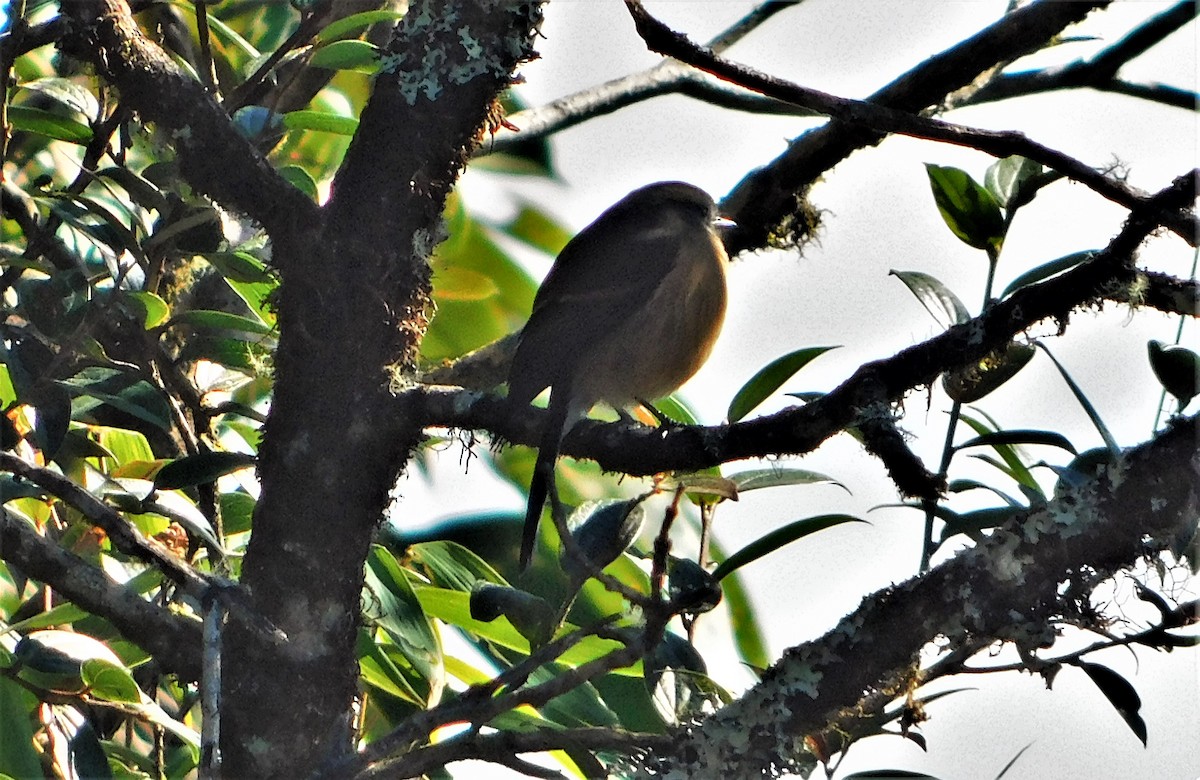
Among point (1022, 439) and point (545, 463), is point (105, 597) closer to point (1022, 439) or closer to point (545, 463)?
point (545, 463)

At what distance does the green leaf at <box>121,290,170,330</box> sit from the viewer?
1810 millimetres

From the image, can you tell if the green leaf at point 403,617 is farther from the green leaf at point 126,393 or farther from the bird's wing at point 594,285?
the bird's wing at point 594,285

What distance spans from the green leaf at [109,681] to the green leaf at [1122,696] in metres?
1.33

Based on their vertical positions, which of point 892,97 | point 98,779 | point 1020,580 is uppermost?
point 892,97

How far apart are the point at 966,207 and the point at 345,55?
105 centimetres

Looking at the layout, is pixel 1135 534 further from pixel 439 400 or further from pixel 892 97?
pixel 892 97

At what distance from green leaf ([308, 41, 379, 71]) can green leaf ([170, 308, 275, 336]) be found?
0.47 m

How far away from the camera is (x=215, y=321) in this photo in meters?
1.96

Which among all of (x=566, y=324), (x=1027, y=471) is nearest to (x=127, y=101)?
(x=566, y=324)

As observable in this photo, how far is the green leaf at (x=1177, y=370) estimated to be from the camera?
1.48 m

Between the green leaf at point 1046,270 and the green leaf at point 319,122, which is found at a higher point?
the green leaf at point 319,122

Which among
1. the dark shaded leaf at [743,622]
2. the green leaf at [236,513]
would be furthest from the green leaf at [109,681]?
the dark shaded leaf at [743,622]

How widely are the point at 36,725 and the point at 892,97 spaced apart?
192 cm

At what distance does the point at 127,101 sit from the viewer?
1.64 m
